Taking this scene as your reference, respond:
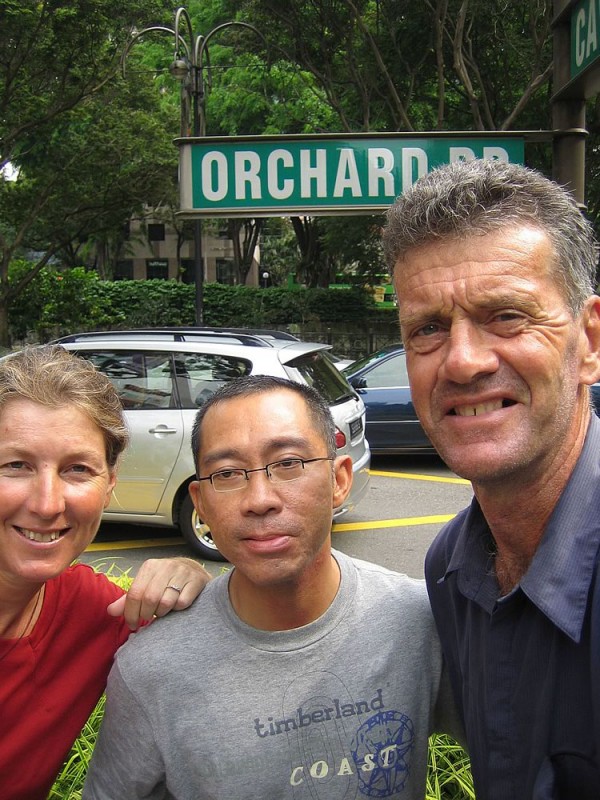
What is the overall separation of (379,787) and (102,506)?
88cm

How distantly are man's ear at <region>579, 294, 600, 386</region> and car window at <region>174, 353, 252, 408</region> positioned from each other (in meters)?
5.07

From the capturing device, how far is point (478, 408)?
137 cm

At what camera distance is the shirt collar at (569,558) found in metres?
1.30

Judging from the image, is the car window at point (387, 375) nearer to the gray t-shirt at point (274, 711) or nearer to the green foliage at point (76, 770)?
the green foliage at point (76, 770)

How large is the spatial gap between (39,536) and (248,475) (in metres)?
0.50

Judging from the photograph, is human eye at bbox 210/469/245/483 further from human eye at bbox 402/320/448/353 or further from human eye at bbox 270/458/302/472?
human eye at bbox 402/320/448/353

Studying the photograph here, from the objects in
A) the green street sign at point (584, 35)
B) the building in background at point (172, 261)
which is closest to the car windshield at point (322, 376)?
the green street sign at point (584, 35)

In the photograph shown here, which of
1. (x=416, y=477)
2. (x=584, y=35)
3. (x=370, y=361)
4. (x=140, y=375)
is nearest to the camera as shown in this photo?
(x=584, y=35)

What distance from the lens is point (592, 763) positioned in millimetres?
1268

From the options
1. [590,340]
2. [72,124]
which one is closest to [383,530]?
[590,340]

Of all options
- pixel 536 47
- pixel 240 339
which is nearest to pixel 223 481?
pixel 240 339

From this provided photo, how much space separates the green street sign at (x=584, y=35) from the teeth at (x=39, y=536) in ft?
7.00

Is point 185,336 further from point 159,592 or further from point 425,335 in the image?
point 425,335

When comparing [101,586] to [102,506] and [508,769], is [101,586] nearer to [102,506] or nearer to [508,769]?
[102,506]
